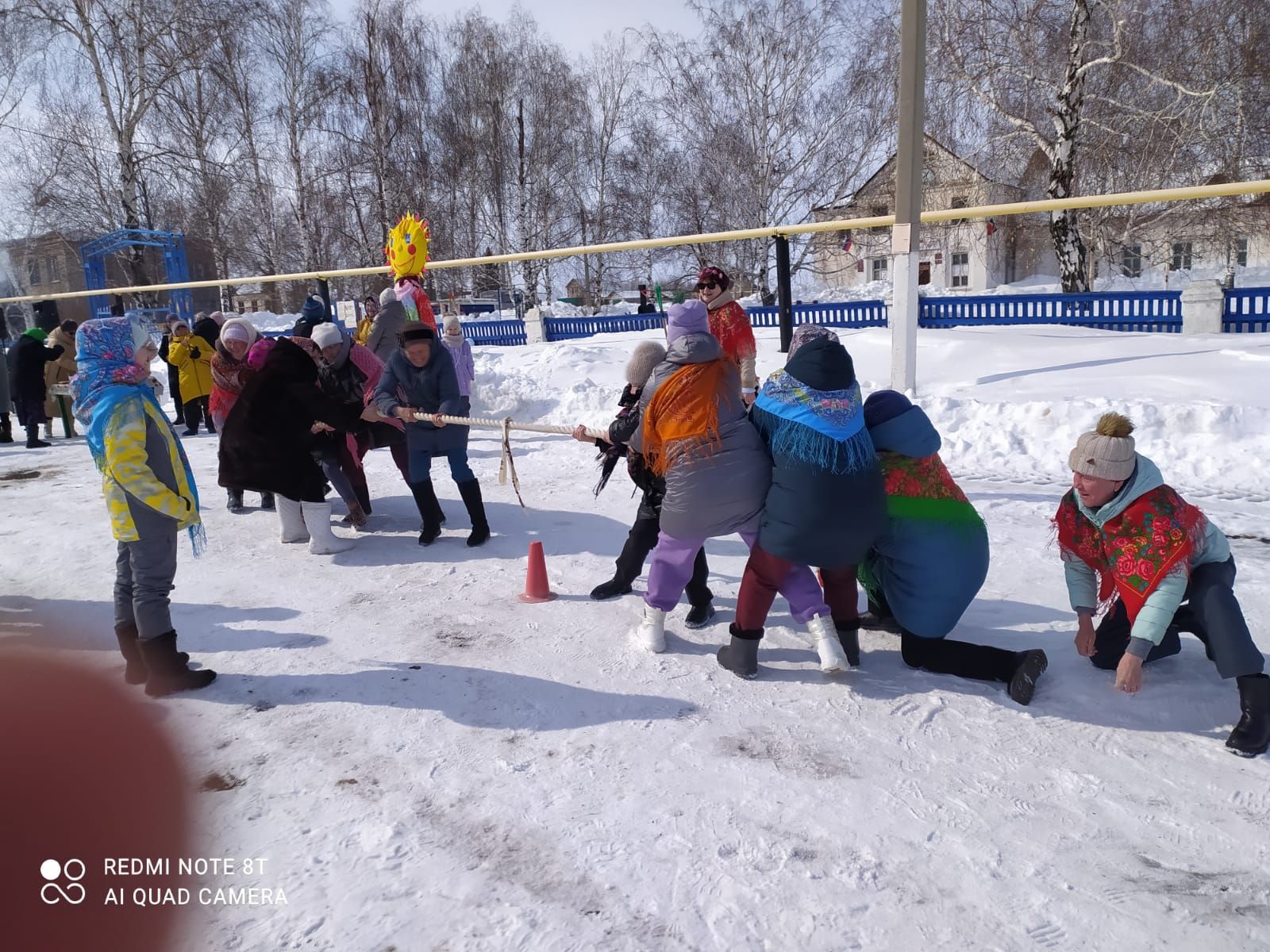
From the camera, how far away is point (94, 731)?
344cm

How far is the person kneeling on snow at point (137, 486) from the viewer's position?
11.6 feet

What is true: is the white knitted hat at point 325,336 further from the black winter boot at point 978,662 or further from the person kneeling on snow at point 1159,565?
the person kneeling on snow at point 1159,565

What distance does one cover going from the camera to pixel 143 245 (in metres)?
20.6

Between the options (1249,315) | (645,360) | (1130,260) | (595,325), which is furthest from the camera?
(1130,260)

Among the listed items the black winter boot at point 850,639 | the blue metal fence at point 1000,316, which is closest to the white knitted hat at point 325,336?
the black winter boot at point 850,639

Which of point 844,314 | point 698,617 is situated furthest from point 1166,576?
point 844,314

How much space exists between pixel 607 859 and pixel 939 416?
18.7ft

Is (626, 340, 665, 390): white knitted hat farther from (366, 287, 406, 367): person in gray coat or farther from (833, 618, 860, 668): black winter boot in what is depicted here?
(366, 287, 406, 367): person in gray coat

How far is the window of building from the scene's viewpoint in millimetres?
21566

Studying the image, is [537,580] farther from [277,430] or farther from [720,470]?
[277,430]

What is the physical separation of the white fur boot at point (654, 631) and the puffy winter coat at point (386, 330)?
14.1ft

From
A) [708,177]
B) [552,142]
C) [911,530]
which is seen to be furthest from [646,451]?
[552,142]

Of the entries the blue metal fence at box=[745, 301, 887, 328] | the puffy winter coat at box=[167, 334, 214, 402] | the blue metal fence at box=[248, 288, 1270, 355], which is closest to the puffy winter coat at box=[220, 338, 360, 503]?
the puffy winter coat at box=[167, 334, 214, 402]

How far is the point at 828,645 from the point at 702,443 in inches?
38.3
